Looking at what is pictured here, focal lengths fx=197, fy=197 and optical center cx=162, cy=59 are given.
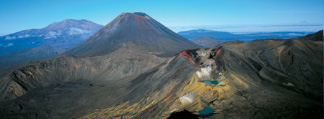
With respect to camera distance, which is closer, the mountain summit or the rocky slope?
the rocky slope

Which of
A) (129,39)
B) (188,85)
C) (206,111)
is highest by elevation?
(129,39)

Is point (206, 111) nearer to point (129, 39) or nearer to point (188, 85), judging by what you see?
point (188, 85)

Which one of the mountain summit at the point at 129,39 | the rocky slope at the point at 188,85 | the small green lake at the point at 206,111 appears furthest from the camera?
the mountain summit at the point at 129,39

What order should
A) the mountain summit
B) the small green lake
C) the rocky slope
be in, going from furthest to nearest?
the mountain summit < the rocky slope < the small green lake

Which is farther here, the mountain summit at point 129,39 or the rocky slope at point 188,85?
the mountain summit at point 129,39

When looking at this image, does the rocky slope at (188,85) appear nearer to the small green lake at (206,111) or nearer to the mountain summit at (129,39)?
the small green lake at (206,111)

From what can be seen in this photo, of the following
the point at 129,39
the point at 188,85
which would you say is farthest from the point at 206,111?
the point at 129,39

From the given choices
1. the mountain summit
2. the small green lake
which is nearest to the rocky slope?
the small green lake

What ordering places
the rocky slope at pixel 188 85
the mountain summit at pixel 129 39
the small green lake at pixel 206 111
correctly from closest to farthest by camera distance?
1. the small green lake at pixel 206 111
2. the rocky slope at pixel 188 85
3. the mountain summit at pixel 129 39

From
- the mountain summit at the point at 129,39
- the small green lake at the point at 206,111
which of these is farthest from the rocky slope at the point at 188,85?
the mountain summit at the point at 129,39

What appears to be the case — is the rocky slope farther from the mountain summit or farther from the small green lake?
the mountain summit

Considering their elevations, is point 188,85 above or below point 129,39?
below
